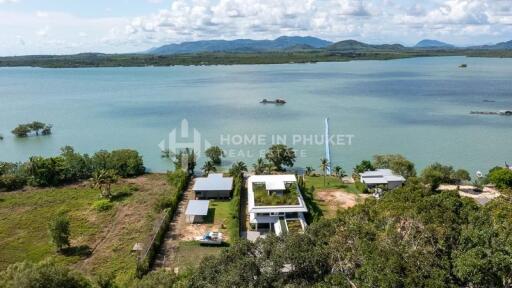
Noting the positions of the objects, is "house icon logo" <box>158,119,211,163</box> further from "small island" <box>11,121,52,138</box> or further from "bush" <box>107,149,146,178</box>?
"small island" <box>11,121,52,138</box>

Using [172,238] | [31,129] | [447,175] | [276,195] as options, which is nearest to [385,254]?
[172,238]

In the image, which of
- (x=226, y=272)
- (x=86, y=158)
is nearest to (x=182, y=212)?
(x=86, y=158)

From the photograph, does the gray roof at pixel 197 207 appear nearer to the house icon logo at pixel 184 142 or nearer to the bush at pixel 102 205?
the bush at pixel 102 205

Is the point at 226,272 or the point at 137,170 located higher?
the point at 226,272

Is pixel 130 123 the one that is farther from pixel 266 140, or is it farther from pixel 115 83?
pixel 115 83

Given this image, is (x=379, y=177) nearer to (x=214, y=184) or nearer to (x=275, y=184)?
(x=275, y=184)

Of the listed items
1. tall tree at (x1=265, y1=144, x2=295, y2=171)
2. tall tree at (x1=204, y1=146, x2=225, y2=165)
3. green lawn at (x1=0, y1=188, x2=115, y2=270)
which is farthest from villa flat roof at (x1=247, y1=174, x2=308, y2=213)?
green lawn at (x1=0, y1=188, x2=115, y2=270)

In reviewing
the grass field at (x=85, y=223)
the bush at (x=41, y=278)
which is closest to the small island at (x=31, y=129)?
the grass field at (x=85, y=223)
